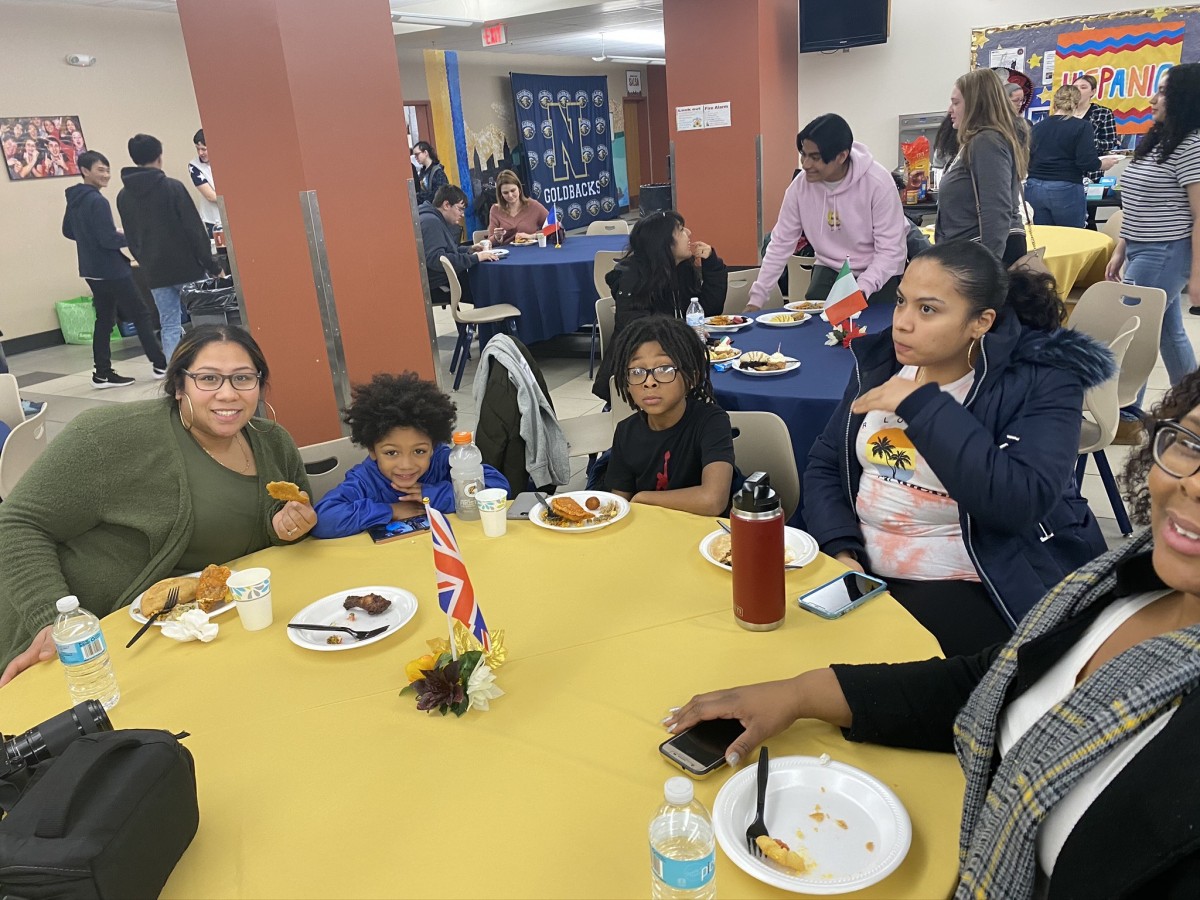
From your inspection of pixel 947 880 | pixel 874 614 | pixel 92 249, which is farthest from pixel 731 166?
pixel 947 880

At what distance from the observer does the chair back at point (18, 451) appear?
2.76 m

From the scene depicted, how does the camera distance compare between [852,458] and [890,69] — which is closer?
[852,458]

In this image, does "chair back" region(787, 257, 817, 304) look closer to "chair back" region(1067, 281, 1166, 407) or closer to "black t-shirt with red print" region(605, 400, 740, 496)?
"chair back" region(1067, 281, 1166, 407)

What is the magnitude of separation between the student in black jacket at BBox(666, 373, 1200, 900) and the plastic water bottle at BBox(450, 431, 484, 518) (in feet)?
3.17

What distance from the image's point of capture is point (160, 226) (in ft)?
21.2

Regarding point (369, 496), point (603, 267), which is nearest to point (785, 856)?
point (369, 496)

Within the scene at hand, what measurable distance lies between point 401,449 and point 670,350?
32.6 inches

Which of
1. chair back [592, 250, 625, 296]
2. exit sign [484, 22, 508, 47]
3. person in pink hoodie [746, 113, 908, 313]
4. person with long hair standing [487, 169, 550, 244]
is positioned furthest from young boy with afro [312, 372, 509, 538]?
exit sign [484, 22, 508, 47]

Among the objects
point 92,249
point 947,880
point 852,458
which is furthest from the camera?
point 92,249

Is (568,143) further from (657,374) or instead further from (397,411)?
(397,411)

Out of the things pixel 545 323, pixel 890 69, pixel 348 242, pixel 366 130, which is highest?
pixel 890 69

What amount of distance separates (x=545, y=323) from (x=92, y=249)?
384 cm

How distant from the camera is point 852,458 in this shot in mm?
2109

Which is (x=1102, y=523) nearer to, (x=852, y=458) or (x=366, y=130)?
(x=852, y=458)
